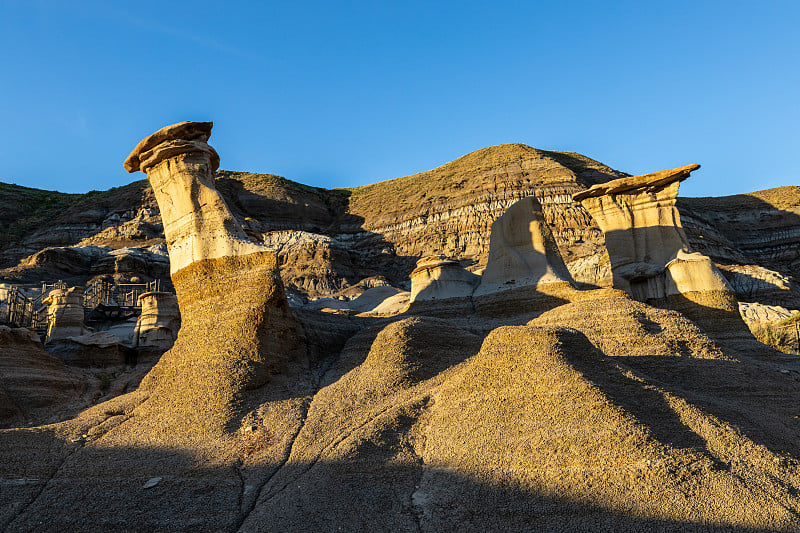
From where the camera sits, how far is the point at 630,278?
1664 cm

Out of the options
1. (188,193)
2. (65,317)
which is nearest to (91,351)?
(65,317)

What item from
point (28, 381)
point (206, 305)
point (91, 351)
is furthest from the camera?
point (91, 351)

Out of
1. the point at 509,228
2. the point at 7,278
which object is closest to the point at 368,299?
the point at 509,228

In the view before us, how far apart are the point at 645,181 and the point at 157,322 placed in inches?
638

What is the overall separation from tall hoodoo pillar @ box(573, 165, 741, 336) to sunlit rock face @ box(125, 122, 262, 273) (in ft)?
37.9

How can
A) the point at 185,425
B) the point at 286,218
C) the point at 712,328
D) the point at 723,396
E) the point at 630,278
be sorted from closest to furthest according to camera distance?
the point at 185,425
the point at 723,396
the point at 712,328
the point at 630,278
the point at 286,218

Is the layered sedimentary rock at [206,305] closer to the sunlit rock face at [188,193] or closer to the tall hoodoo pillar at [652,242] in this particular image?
the sunlit rock face at [188,193]

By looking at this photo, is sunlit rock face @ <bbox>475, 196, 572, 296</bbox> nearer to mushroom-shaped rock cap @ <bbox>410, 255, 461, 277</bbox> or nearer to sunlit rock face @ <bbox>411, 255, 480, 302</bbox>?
sunlit rock face @ <bbox>411, 255, 480, 302</bbox>

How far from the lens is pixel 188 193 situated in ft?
36.2

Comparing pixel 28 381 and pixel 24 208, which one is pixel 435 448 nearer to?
pixel 28 381

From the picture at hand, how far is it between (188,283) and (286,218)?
62.1 metres

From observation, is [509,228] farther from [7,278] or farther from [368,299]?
[7,278]

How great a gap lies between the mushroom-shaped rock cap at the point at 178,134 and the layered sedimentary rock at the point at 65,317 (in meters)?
8.75

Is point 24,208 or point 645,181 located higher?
point 24,208
